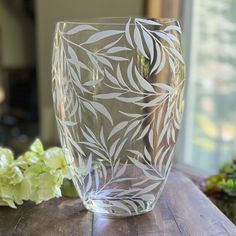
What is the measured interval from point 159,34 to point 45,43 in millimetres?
2031

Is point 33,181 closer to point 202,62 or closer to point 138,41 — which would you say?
point 138,41

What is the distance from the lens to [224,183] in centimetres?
107

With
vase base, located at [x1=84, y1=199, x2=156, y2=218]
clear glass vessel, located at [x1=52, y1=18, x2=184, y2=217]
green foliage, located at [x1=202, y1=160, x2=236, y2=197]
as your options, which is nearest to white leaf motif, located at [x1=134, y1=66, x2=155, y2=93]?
clear glass vessel, located at [x1=52, y1=18, x2=184, y2=217]

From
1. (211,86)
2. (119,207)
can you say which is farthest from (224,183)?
(211,86)

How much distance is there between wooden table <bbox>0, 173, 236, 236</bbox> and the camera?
2.31ft

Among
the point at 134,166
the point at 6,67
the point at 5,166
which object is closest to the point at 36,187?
the point at 5,166

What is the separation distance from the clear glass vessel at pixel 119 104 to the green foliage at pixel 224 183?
35cm

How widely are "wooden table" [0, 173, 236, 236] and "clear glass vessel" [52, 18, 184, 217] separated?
1.4 inches

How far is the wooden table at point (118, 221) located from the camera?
2.31ft

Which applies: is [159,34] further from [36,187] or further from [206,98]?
[206,98]

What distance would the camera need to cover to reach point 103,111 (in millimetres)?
712

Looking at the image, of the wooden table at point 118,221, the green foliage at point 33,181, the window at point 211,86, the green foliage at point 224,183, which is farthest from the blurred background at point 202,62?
the green foliage at point 33,181

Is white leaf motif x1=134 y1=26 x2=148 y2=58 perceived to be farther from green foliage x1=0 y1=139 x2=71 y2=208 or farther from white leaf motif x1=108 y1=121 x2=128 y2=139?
green foliage x1=0 y1=139 x2=71 y2=208

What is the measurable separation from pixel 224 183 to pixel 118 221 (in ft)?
1.45
